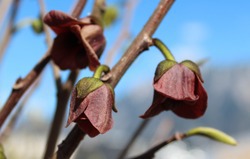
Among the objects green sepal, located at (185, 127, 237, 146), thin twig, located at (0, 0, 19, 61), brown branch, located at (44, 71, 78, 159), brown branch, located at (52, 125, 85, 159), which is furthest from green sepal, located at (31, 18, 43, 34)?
brown branch, located at (52, 125, 85, 159)

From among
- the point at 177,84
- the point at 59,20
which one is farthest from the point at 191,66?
the point at 59,20

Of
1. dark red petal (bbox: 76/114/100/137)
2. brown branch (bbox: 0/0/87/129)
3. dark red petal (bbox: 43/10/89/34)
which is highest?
dark red petal (bbox: 43/10/89/34)

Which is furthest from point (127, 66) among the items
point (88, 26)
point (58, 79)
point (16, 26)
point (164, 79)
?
point (16, 26)

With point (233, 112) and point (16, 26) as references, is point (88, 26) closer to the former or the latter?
point (16, 26)

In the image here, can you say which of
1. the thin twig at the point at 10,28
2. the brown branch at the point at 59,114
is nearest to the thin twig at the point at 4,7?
the thin twig at the point at 10,28

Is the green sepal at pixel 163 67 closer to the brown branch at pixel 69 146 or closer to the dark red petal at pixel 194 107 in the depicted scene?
the dark red petal at pixel 194 107

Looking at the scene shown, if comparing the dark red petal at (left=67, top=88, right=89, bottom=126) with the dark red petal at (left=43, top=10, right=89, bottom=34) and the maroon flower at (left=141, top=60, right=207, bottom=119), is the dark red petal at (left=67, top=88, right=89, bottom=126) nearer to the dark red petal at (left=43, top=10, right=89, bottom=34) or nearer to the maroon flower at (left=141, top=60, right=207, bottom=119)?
the maroon flower at (left=141, top=60, right=207, bottom=119)
